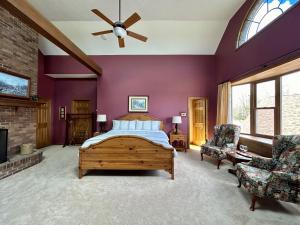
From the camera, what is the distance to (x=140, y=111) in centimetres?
612

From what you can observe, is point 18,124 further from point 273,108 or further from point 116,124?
point 273,108

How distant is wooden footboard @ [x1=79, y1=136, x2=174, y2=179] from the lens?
3.29m

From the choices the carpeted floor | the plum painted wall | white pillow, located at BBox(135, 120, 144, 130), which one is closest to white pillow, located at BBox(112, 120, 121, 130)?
white pillow, located at BBox(135, 120, 144, 130)

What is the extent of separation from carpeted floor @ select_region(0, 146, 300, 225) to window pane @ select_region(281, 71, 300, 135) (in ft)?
5.62

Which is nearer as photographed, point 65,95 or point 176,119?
point 176,119

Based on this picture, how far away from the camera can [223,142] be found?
173 inches

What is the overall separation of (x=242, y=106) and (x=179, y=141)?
2.31 meters

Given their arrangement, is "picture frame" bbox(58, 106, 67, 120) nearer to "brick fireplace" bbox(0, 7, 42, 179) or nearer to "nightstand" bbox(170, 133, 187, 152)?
"brick fireplace" bbox(0, 7, 42, 179)

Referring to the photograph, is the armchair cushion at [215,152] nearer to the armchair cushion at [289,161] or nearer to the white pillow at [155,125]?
the armchair cushion at [289,161]

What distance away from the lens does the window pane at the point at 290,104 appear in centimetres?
353

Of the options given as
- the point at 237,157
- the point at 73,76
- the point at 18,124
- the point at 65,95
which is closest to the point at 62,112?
the point at 65,95

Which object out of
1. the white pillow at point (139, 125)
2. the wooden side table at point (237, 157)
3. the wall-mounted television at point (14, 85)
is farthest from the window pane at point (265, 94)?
the wall-mounted television at point (14, 85)

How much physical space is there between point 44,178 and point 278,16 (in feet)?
17.9

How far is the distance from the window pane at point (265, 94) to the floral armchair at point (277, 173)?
1781 millimetres
